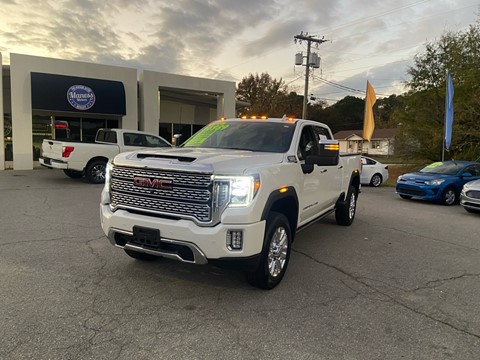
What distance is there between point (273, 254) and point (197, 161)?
1370 millimetres

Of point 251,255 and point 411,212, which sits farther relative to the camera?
point 411,212

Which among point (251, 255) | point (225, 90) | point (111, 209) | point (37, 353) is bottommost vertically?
point (37, 353)

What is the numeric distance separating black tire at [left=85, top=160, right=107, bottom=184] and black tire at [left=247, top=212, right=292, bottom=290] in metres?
10.1

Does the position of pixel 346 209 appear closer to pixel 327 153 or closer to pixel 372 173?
pixel 327 153

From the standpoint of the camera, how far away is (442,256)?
19.4ft

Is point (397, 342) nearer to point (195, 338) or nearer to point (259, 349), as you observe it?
point (259, 349)

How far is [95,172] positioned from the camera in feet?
43.1

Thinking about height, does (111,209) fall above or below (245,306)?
above

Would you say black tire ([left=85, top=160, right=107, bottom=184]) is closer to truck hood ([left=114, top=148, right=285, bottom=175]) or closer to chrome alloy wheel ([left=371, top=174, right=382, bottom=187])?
truck hood ([left=114, top=148, right=285, bottom=175])

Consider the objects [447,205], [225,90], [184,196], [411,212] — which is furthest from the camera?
[225,90]

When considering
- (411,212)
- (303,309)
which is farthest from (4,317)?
(411,212)

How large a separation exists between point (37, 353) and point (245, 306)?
6.08 ft

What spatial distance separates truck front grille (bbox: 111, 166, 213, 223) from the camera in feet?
12.0

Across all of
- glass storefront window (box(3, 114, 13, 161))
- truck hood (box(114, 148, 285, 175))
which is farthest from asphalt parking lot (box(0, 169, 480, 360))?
glass storefront window (box(3, 114, 13, 161))
